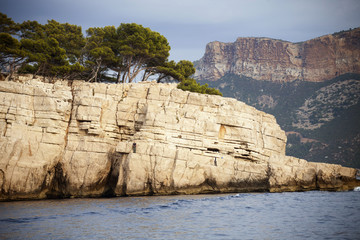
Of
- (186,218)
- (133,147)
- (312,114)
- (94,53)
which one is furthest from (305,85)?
(186,218)

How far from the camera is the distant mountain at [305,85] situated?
9206cm

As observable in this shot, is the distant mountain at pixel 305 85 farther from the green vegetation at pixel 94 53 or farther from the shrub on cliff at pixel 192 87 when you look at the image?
the green vegetation at pixel 94 53

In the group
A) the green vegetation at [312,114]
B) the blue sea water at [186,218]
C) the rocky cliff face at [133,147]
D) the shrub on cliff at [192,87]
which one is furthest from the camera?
the green vegetation at [312,114]

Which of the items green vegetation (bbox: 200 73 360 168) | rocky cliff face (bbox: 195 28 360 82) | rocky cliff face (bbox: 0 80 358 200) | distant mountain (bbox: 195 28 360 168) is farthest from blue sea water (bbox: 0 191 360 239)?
rocky cliff face (bbox: 195 28 360 82)

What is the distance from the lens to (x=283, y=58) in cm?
14338

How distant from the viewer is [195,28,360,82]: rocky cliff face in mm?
127438

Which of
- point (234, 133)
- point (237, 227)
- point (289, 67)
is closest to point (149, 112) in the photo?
point (234, 133)

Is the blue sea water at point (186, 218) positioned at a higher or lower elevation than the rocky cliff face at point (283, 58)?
lower

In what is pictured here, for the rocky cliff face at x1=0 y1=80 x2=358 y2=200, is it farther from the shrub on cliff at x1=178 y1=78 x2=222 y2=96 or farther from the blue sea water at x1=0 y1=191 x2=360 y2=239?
the shrub on cliff at x1=178 y1=78 x2=222 y2=96

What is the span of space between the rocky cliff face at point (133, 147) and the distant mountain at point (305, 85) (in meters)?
59.7

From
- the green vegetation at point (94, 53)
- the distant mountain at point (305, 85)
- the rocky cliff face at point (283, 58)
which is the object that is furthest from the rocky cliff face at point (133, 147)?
the rocky cliff face at point (283, 58)

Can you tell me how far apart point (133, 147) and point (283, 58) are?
12707 cm

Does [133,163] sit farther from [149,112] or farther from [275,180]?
[275,180]

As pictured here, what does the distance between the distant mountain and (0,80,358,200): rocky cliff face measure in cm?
5967
